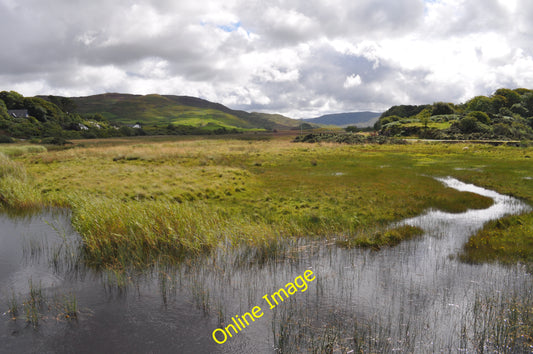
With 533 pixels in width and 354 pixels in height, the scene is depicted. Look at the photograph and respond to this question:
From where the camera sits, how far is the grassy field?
13.2m

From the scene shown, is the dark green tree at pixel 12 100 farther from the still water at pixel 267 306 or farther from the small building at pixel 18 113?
the still water at pixel 267 306

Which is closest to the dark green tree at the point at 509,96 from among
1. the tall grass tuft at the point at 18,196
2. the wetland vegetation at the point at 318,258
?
the wetland vegetation at the point at 318,258

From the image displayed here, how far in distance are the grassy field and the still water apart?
4.88ft

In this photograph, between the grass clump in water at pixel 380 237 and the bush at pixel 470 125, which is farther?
the bush at pixel 470 125

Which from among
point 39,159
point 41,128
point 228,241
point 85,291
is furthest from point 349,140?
point 41,128

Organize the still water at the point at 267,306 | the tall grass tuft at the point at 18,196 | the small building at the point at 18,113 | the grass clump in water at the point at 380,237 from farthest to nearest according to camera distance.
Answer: the small building at the point at 18,113
the tall grass tuft at the point at 18,196
the grass clump in water at the point at 380,237
the still water at the point at 267,306

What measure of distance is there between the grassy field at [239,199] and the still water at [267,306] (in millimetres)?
1489

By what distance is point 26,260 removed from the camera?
1214 cm

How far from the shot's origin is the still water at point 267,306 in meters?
7.36

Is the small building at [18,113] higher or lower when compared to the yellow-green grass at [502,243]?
higher

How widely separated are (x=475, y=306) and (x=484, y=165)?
3606cm

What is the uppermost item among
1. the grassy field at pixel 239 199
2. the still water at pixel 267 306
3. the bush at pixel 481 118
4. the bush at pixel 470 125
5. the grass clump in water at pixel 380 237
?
the bush at pixel 481 118

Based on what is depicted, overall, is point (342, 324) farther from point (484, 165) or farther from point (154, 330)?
point (484, 165)

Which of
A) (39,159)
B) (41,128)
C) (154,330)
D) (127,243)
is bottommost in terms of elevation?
(154,330)
